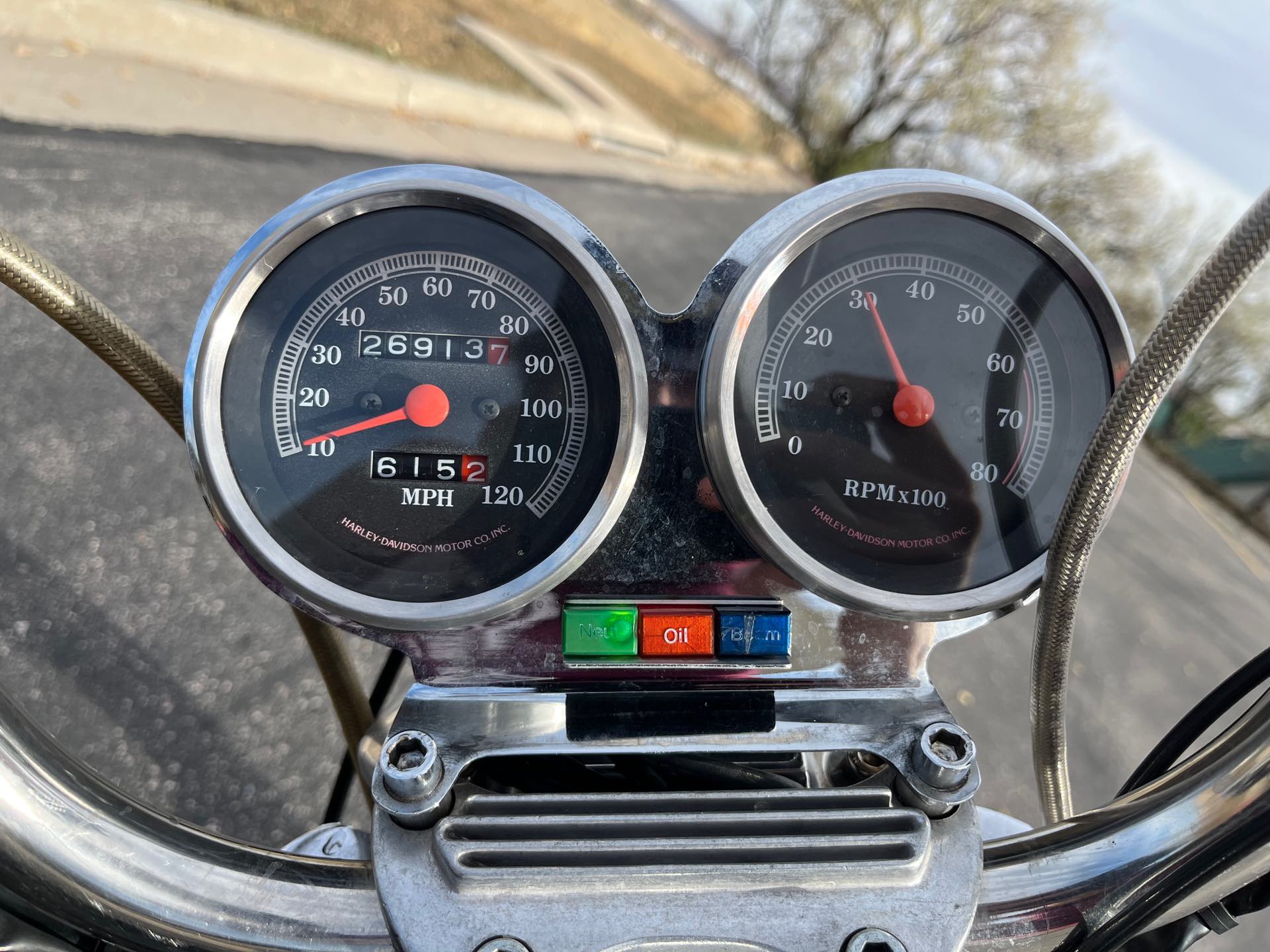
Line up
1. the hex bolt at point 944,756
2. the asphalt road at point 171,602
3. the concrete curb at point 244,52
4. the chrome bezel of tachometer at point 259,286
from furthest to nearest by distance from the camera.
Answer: the concrete curb at point 244,52 → the asphalt road at point 171,602 → the chrome bezel of tachometer at point 259,286 → the hex bolt at point 944,756

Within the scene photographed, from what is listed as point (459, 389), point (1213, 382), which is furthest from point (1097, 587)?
point (1213, 382)

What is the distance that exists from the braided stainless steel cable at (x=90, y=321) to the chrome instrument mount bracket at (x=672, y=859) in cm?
49

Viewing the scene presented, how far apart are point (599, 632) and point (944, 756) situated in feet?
1.25

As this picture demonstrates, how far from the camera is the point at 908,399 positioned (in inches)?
43.9

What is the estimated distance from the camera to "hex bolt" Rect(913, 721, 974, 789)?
2.68ft

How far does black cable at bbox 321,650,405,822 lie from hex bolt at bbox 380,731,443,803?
1.58 feet

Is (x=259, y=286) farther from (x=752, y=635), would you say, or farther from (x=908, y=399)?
(x=908, y=399)

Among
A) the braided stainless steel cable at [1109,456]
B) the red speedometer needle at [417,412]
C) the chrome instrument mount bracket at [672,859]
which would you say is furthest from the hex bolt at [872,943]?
the red speedometer needle at [417,412]

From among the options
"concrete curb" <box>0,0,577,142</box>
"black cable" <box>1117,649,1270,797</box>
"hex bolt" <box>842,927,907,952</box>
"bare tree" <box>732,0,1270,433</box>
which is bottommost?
"hex bolt" <box>842,927,907,952</box>

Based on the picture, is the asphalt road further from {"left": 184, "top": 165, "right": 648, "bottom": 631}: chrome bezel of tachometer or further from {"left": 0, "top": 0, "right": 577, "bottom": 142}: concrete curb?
{"left": 0, "top": 0, "right": 577, "bottom": 142}: concrete curb

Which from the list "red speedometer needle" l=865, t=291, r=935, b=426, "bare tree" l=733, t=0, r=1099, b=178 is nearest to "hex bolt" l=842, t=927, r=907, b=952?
"red speedometer needle" l=865, t=291, r=935, b=426

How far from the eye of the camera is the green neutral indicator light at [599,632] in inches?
38.1

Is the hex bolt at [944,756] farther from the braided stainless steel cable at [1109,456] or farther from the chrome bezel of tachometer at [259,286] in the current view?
the chrome bezel of tachometer at [259,286]

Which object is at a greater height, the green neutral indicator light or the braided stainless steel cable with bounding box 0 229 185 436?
the braided stainless steel cable with bounding box 0 229 185 436
